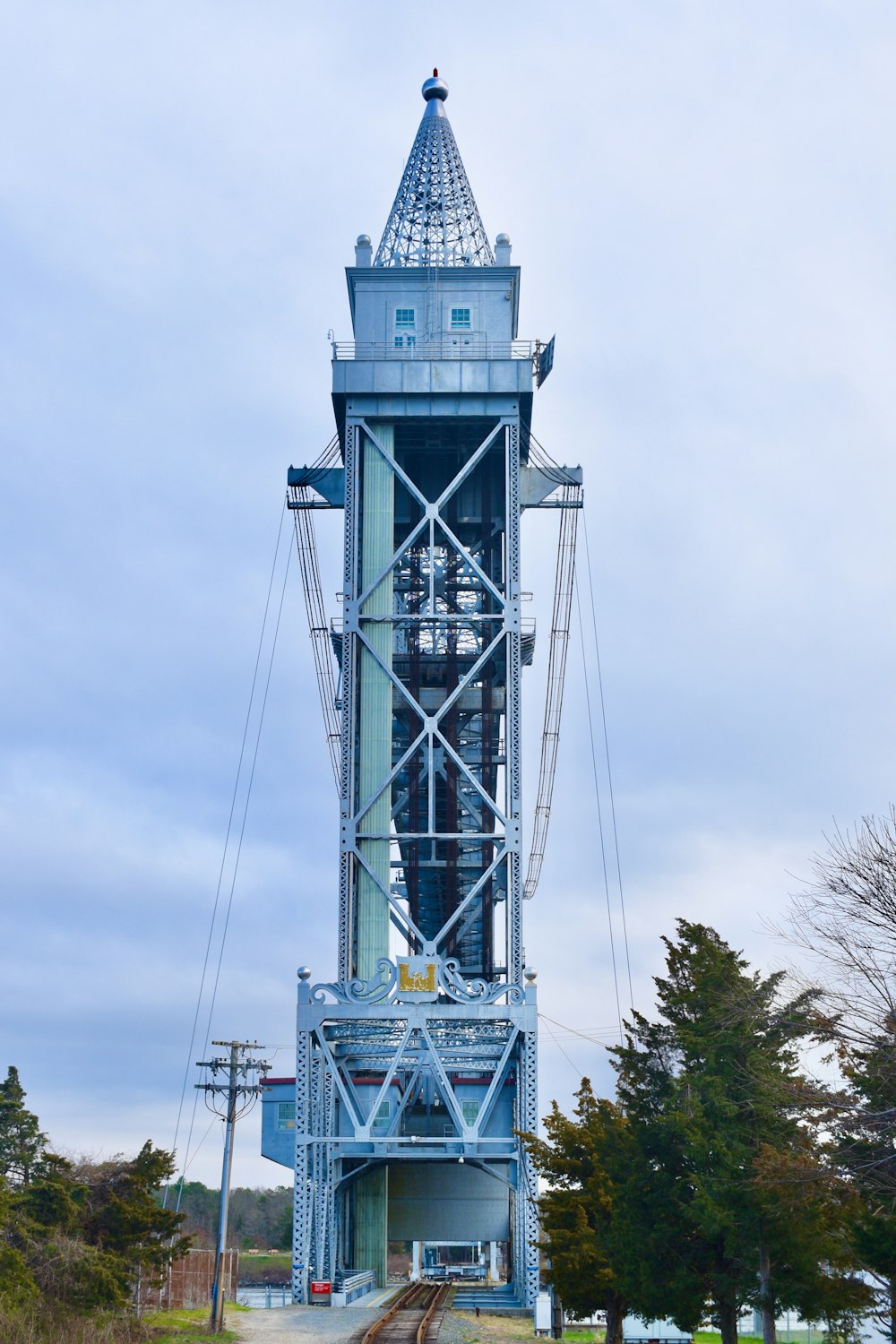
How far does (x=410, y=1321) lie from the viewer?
1468 inches

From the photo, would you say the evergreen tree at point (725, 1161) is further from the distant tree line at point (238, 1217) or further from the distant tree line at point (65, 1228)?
the distant tree line at point (238, 1217)

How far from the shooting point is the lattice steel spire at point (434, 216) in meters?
63.2

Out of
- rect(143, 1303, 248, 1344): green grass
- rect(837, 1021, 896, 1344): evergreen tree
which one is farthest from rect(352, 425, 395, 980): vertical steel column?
rect(837, 1021, 896, 1344): evergreen tree

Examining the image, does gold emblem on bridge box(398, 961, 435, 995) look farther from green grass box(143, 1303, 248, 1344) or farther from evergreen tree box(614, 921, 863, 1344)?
evergreen tree box(614, 921, 863, 1344)

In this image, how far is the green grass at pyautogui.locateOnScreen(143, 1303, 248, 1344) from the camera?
107ft

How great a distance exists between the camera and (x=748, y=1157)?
2491 cm

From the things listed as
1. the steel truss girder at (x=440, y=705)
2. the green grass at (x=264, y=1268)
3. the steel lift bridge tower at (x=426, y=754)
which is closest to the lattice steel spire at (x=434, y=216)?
the steel lift bridge tower at (x=426, y=754)

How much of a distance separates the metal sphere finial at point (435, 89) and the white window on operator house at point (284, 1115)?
46.8 m

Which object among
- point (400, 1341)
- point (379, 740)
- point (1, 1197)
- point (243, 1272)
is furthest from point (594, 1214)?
point (243, 1272)

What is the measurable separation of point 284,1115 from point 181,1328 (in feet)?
116

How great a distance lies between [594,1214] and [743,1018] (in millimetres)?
12556

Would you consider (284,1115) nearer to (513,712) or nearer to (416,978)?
(416,978)

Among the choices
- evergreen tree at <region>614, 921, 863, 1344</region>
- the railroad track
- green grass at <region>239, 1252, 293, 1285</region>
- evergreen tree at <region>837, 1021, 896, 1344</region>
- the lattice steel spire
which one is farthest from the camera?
green grass at <region>239, 1252, 293, 1285</region>

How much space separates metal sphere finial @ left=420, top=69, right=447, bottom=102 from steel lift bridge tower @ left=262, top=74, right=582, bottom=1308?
0.34 ft
